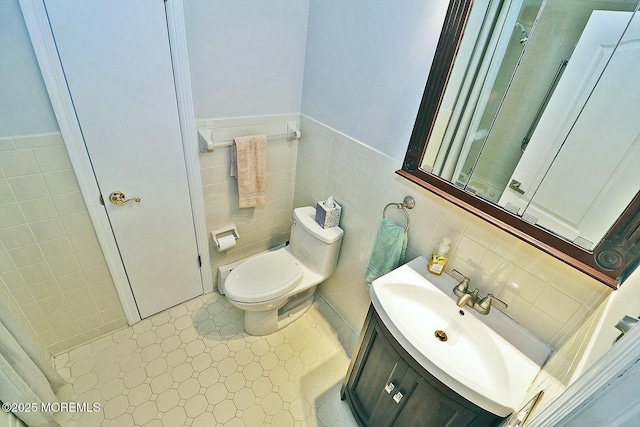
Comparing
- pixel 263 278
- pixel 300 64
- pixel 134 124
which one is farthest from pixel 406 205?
pixel 134 124

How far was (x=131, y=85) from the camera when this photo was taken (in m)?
1.30

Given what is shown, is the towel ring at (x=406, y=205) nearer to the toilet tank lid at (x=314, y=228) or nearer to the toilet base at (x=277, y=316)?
the toilet tank lid at (x=314, y=228)

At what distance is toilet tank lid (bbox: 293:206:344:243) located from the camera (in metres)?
1.76

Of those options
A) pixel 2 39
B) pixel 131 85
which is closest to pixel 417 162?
pixel 131 85

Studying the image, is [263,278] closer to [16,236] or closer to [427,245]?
[427,245]

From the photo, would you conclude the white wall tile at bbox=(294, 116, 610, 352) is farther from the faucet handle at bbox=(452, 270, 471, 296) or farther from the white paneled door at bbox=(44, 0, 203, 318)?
the white paneled door at bbox=(44, 0, 203, 318)

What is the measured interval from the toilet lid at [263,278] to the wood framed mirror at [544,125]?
99cm

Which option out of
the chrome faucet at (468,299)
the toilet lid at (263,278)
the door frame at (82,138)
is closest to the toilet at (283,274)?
the toilet lid at (263,278)

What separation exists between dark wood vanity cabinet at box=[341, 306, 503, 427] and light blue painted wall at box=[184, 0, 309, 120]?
1.30 meters

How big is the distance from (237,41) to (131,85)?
56cm

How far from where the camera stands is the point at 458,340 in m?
1.17

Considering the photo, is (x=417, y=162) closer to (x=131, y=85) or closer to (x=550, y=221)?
(x=550, y=221)

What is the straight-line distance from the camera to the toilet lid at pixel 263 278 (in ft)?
5.50

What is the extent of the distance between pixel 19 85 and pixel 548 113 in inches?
75.4
